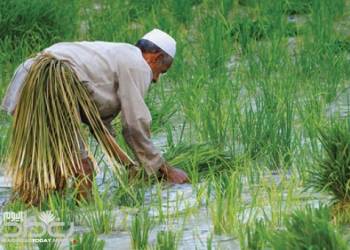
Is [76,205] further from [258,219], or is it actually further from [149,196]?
[258,219]

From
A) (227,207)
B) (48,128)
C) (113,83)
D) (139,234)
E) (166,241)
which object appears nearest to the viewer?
(166,241)

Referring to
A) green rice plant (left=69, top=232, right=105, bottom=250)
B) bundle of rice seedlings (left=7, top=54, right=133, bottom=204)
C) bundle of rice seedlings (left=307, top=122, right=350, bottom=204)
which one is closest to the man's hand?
bundle of rice seedlings (left=7, top=54, right=133, bottom=204)

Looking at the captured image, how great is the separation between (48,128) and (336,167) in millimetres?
1276

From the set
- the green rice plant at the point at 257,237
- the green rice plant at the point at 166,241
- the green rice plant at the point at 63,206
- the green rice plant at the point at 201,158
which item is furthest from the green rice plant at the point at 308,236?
the green rice plant at the point at 201,158

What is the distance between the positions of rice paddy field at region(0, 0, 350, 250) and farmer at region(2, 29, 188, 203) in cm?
17

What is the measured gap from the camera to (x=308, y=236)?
4949 mm

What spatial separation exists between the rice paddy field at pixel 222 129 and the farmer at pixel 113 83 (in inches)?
6.6

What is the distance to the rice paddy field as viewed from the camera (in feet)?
18.8

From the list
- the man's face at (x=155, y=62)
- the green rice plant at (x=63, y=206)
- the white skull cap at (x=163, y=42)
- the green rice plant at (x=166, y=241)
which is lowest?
the green rice plant at (x=63, y=206)

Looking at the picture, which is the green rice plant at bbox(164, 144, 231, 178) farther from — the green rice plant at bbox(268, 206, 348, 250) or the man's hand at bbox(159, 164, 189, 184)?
the green rice plant at bbox(268, 206, 348, 250)

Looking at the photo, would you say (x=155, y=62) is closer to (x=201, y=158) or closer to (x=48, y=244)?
(x=201, y=158)

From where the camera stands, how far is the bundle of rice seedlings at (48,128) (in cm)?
633

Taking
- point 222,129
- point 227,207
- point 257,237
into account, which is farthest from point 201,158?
point 257,237

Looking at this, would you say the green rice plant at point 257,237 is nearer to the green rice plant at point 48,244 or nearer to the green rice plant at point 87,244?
the green rice plant at point 87,244
